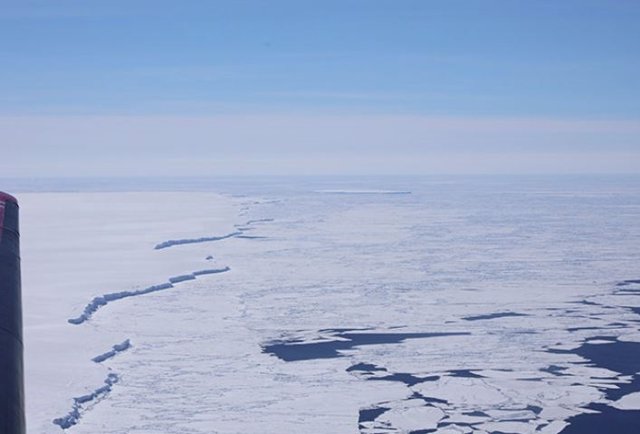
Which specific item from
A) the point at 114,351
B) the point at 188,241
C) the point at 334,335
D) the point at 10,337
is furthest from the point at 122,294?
the point at 10,337

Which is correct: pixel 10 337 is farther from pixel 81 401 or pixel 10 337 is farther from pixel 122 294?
pixel 122 294

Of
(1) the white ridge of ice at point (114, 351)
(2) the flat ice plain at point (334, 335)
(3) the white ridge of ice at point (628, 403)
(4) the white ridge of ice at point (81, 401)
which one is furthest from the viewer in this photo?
(1) the white ridge of ice at point (114, 351)

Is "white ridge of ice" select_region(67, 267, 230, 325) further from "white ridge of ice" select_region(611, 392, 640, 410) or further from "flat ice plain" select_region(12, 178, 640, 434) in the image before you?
"white ridge of ice" select_region(611, 392, 640, 410)

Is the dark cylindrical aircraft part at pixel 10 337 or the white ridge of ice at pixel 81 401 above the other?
the dark cylindrical aircraft part at pixel 10 337

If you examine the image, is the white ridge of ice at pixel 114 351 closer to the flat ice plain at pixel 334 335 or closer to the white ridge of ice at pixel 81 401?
the flat ice plain at pixel 334 335

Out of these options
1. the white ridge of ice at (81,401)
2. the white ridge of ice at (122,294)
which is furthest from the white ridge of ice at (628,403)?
the white ridge of ice at (122,294)

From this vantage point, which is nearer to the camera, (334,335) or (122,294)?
(334,335)

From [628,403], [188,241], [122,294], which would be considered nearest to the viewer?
[628,403]

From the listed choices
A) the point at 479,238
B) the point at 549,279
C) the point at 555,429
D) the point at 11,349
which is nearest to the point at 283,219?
the point at 479,238
